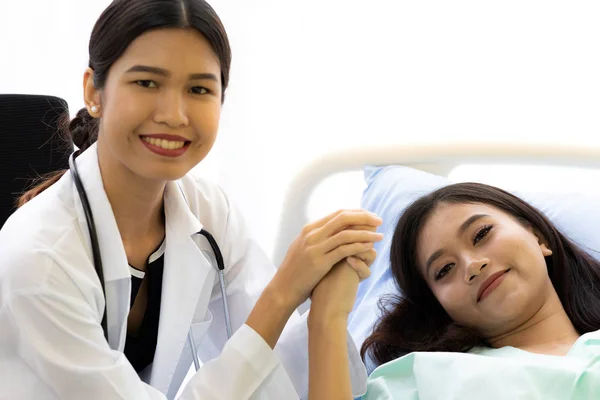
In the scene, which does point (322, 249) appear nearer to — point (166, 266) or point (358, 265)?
point (358, 265)

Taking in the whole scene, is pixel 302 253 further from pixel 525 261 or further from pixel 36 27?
Result: pixel 36 27

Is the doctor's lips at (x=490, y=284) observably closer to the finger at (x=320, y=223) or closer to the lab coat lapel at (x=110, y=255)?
the finger at (x=320, y=223)

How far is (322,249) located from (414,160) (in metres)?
0.82

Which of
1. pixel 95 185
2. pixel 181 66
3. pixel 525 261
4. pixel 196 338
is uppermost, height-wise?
pixel 181 66

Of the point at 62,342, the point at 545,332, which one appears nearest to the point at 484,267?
the point at 545,332

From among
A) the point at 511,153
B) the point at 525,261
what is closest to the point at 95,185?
the point at 525,261

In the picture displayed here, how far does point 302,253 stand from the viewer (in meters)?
1.39

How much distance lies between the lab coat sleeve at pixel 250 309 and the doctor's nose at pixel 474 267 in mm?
261

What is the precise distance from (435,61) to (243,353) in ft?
4.29

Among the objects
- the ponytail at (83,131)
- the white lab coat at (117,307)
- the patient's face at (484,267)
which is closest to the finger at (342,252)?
the white lab coat at (117,307)

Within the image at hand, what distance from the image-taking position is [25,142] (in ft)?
5.94

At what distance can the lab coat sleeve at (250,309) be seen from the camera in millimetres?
1462

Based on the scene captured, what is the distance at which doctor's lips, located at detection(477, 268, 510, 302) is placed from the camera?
1.54m

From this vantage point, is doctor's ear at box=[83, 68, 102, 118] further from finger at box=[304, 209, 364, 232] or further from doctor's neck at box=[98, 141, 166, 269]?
finger at box=[304, 209, 364, 232]
